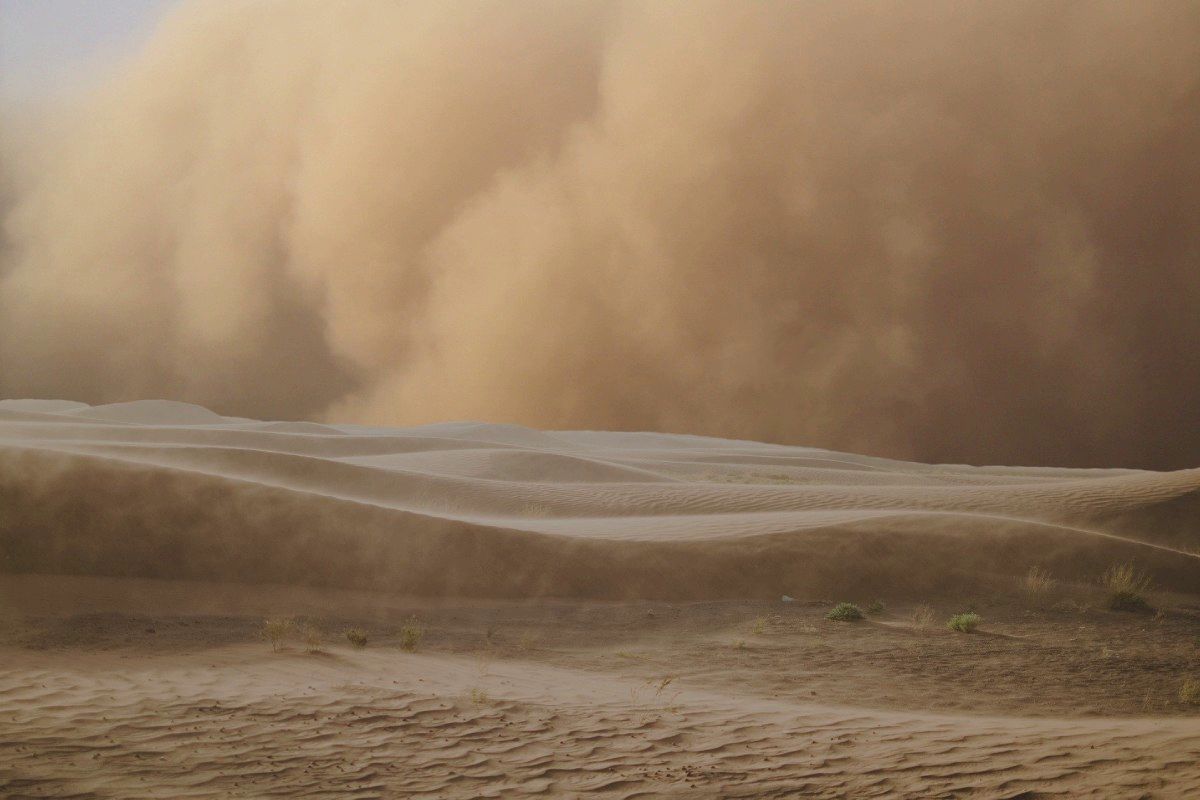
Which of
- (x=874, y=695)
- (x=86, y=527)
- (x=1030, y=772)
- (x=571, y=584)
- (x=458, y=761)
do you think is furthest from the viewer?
(x=571, y=584)

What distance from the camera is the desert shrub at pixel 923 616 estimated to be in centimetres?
930

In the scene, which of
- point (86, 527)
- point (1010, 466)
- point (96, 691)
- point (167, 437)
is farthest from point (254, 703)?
point (1010, 466)

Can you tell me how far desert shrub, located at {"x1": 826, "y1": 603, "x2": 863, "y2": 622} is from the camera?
9.41m

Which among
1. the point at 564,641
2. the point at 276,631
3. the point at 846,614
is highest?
the point at 276,631

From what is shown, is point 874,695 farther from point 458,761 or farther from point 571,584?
point 571,584

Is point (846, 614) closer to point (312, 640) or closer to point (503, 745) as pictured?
point (312, 640)

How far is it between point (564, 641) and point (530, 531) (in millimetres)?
2943

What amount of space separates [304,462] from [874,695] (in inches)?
419

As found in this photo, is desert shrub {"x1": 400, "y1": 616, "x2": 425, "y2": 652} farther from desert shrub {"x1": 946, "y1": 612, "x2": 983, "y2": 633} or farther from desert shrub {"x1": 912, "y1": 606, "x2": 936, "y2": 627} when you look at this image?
desert shrub {"x1": 946, "y1": 612, "x2": 983, "y2": 633}

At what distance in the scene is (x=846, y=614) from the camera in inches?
371

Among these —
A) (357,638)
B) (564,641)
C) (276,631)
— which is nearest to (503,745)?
(357,638)

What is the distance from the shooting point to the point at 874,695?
6699mm

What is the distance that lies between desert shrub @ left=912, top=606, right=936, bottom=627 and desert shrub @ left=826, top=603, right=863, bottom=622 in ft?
1.74

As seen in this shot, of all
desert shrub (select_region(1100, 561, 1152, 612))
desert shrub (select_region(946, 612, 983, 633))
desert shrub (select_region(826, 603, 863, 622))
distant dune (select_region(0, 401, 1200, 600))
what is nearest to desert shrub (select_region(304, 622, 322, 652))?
distant dune (select_region(0, 401, 1200, 600))
